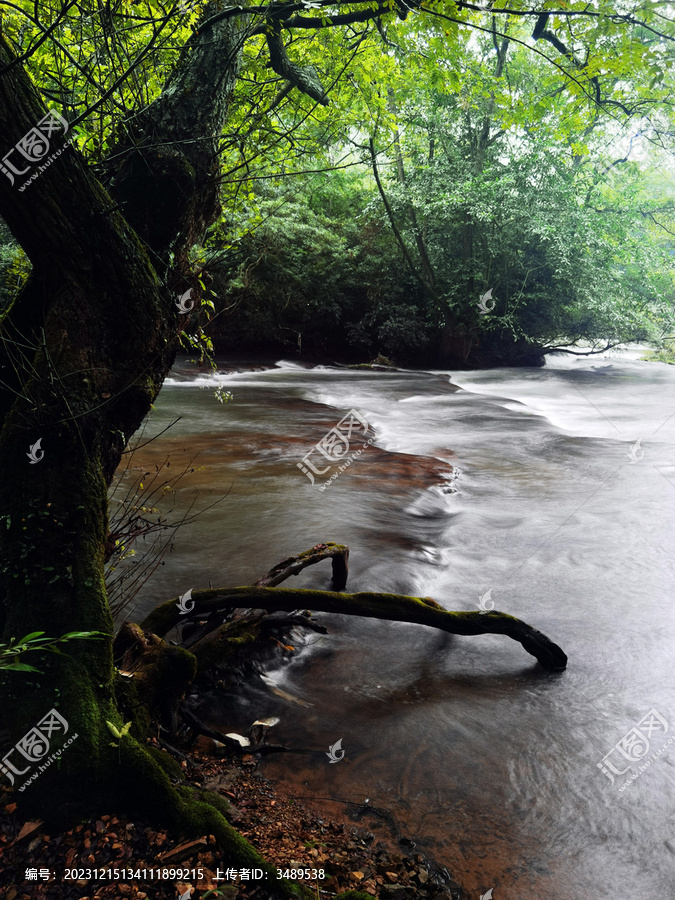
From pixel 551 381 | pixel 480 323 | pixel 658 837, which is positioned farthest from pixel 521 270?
pixel 658 837

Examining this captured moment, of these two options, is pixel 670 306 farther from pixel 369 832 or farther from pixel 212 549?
pixel 369 832

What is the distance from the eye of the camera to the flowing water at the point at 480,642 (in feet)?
9.73

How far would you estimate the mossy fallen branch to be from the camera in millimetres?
3646

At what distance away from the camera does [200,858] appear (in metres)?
2.07

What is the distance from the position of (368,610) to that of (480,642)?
1.21m

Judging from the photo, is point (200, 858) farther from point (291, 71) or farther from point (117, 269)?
point (291, 71)

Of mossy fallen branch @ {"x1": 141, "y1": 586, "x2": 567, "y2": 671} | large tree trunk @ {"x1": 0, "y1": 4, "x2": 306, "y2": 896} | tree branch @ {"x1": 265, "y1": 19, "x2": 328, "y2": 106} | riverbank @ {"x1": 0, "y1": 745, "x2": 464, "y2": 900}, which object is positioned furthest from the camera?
tree branch @ {"x1": 265, "y1": 19, "x2": 328, "y2": 106}

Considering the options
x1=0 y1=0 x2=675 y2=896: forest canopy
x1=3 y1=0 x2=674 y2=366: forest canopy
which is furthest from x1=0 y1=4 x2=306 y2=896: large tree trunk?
x1=3 y1=0 x2=674 y2=366: forest canopy

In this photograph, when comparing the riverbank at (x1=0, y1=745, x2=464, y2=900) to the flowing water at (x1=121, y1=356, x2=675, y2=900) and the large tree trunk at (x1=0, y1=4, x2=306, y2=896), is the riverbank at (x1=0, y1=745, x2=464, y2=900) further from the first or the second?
the flowing water at (x1=121, y1=356, x2=675, y2=900)

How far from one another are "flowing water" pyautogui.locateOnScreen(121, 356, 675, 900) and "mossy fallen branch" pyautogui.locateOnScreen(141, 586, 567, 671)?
264mm

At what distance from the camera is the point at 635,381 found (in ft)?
71.1

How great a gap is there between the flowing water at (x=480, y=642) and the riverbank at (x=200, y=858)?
0.27m

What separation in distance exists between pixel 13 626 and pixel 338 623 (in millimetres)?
2766

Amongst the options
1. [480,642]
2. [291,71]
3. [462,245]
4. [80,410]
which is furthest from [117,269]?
[462,245]
